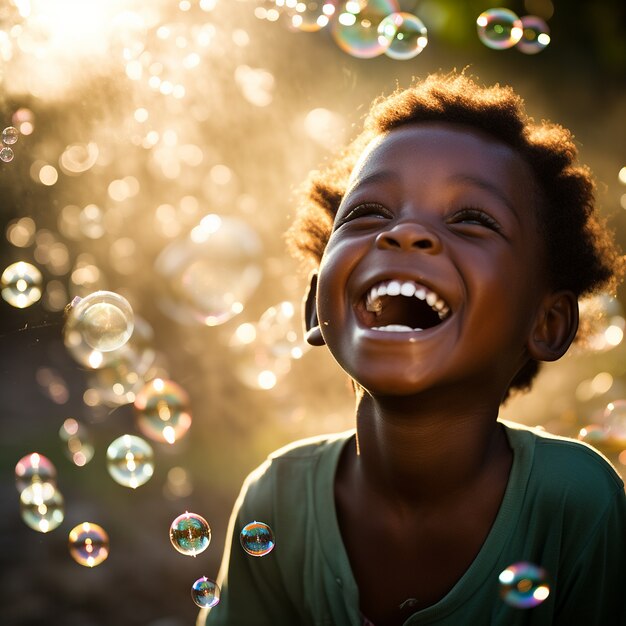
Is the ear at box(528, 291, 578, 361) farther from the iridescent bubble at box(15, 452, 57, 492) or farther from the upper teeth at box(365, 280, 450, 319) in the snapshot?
the iridescent bubble at box(15, 452, 57, 492)

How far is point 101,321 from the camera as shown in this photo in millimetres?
2568

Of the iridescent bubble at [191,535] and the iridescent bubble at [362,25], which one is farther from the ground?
the iridescent bubble at [362,25]

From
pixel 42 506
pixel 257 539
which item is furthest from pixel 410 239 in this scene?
pixel 42 506

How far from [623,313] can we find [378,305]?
107 inches

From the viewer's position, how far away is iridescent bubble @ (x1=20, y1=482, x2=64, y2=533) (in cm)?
240

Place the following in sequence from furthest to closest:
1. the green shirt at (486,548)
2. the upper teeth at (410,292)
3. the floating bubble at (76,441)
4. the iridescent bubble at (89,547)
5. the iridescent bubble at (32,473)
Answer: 1. the floating bubble at (76,441)
2. the iridescent bubble at (32,473)
3. the iridescent bubble at (89,547)
4. the green shirt at (486,548)
5. the upper teeth at (410,292)

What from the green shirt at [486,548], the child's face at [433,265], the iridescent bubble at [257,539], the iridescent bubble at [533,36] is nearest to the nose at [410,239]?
the child's face at [433,265]

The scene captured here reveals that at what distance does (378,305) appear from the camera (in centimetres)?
162

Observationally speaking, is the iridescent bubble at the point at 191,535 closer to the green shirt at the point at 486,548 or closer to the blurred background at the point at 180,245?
the green shirt at the point at 486,548

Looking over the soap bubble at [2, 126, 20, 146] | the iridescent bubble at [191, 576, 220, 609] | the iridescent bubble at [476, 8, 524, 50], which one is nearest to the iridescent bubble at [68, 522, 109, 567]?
the iridescent bubble at [191, 576, 220, 609]

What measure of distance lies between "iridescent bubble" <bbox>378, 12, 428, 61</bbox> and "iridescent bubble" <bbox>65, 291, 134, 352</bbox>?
41.7 inches

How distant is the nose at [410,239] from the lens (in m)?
1.53

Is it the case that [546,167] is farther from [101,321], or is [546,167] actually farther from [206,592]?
[101,321]

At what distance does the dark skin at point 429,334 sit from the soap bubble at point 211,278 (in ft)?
3.77
